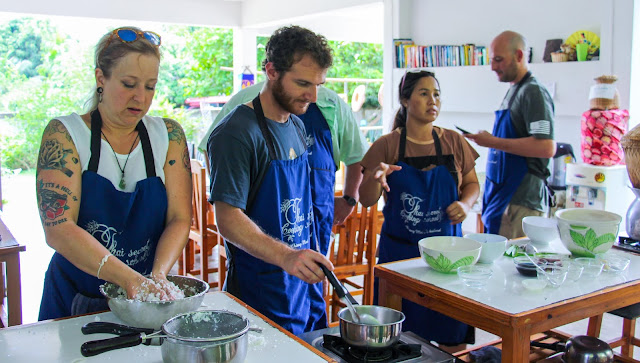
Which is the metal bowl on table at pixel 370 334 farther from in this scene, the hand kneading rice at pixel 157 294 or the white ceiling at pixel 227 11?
the white ceiling at pixel 227 11

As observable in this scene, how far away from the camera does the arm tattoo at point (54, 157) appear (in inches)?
66.8

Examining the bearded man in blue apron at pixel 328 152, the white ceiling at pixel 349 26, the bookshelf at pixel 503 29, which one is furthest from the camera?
the white ceiling at pixel 349 26

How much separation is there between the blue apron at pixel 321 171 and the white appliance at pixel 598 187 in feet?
8.19

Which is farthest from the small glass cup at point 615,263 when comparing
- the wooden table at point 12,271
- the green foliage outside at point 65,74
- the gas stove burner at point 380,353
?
the green foliage outside at point 65,74

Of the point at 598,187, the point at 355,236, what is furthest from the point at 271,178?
the point at 598,187

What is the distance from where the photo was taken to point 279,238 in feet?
6.70

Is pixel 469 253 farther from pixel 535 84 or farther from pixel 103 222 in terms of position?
pixel 535 84

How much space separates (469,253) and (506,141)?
155cm

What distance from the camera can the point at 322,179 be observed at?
2719 millimetres

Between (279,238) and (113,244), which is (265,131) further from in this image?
(113,244)

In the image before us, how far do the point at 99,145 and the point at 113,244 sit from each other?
0.30m

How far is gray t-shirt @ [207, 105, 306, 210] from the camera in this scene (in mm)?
1927

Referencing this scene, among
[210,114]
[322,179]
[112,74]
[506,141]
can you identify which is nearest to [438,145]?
[322,179]

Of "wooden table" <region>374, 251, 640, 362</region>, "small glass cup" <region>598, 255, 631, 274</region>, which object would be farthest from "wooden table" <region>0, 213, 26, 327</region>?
"small glass cup" <region>598, 255, 631, 274</region>
